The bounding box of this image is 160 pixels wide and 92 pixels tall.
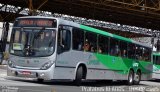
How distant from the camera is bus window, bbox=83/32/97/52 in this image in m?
19.3

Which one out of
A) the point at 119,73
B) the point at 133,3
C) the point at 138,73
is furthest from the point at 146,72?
the point at 133,3

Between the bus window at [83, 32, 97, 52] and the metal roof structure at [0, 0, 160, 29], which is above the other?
the metal roof structure at [0, 0, 160, 29]

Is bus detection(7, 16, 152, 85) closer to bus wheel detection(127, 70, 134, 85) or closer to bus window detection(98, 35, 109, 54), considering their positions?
bus window detection(98, 35, 109, 54)

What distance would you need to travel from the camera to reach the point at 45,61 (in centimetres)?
1680

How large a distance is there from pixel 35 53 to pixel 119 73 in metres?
7.55

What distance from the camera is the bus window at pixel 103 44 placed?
813 inches

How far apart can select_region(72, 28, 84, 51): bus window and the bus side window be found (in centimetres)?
47

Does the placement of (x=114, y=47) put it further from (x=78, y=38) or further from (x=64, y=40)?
(x=64, y=40)

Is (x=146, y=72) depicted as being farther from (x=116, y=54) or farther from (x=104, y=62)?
(x=104, y=62)

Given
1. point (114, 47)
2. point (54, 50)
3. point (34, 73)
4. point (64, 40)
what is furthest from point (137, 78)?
point (34, 73)

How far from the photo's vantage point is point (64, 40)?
17484mm

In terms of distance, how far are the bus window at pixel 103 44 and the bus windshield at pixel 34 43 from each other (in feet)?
13.6

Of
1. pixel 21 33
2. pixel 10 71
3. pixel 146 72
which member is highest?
pixel 21 33

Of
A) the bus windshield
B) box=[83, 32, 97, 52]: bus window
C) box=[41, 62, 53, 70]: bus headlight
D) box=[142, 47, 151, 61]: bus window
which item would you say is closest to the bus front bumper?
box=[41, 62, 53, 70]: bus headlight
